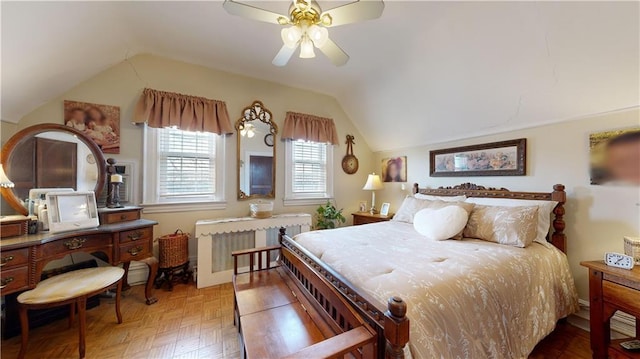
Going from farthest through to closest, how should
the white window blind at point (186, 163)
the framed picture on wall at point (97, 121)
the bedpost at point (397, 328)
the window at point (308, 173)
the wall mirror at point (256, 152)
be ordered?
the window at point (308, 173), the wall mirror at point (256, 152), the white window blind at point (186, 163), the framed picture on wall at point (97, 121), the bedpost at point (397, 328)

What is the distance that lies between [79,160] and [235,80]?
1966 mm

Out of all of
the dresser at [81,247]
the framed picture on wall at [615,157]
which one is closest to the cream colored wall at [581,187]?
the framed picture on wall at [615,157]

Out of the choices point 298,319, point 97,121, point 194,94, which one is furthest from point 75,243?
point 194,94

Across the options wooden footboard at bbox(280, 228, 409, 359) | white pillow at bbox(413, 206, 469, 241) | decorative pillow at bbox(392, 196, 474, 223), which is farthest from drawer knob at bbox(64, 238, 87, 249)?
decorative pillow at bbox(392, 196, 474, 223)

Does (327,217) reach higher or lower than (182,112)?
lower

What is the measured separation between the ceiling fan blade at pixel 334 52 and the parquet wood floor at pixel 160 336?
2.36m

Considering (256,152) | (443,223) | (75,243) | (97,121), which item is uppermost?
(97,121)

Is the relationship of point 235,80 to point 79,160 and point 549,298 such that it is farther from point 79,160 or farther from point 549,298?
point 549,298

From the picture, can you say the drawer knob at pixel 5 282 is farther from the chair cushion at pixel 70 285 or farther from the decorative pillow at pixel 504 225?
the decorative pillow at pixel 504 225

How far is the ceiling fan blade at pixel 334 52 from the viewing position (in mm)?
1658

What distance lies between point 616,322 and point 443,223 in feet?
4.97

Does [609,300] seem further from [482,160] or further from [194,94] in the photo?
[194,94]

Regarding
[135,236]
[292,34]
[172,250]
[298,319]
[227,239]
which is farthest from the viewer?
[227,239]

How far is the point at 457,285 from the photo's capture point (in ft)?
4.06
